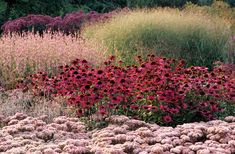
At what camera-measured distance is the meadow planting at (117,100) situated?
17.9 feet

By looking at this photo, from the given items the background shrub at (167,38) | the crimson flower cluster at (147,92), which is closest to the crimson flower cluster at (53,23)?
the background shrub at (167,38)

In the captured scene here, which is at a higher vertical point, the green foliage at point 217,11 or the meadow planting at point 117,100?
the green foliage at point 217,11

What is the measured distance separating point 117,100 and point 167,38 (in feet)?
15.4

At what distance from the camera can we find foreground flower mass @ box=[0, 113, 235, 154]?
5.16m

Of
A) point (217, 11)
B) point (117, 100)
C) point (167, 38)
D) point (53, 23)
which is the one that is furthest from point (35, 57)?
point (217, 11)

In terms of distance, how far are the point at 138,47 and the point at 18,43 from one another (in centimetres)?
233

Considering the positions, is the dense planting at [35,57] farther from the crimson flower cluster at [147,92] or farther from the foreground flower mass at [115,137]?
the foreground flower mass at [115,137]

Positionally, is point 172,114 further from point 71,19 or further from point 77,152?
point 71,19

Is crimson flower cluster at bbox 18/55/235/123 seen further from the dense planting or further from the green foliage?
the green foliage

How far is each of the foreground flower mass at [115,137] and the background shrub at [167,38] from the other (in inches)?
171

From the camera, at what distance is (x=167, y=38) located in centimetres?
1088

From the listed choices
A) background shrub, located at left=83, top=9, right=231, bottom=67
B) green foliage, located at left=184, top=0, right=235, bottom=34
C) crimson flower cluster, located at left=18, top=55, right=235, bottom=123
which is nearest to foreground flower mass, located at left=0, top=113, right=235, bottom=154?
crimson flower cluster, located at left=18, top=55, right=235, bottom=123

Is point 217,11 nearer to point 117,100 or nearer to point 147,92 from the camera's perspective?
point 147,92

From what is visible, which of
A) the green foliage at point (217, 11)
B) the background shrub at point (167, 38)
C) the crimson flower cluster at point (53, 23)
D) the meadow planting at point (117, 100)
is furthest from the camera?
Result: the green foliage at point (217, 11)
